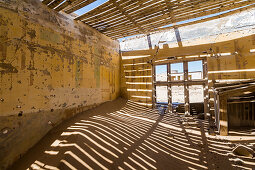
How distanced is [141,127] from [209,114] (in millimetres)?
3711

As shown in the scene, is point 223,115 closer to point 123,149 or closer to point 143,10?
point 123,149

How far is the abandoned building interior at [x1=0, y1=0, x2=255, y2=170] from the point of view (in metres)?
3.10

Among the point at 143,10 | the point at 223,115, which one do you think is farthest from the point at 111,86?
the point at 223,115

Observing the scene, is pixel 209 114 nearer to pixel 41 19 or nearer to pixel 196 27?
pixel 196 27

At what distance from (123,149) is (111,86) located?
4.32m

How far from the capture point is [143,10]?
4629mm

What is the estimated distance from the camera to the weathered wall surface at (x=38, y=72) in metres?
3.20

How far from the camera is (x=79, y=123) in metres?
4.16

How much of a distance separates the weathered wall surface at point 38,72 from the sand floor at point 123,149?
1.66 ft

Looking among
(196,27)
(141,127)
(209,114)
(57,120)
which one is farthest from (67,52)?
(209,114)

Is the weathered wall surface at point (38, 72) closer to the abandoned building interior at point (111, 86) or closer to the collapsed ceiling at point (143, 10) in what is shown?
the abandoned building interior at point (111, 86)

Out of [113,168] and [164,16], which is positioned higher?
[164,16]

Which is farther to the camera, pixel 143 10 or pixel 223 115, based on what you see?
pixel 143 10

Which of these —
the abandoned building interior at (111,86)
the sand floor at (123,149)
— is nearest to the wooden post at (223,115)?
the abandoned building interior at (111,86)
